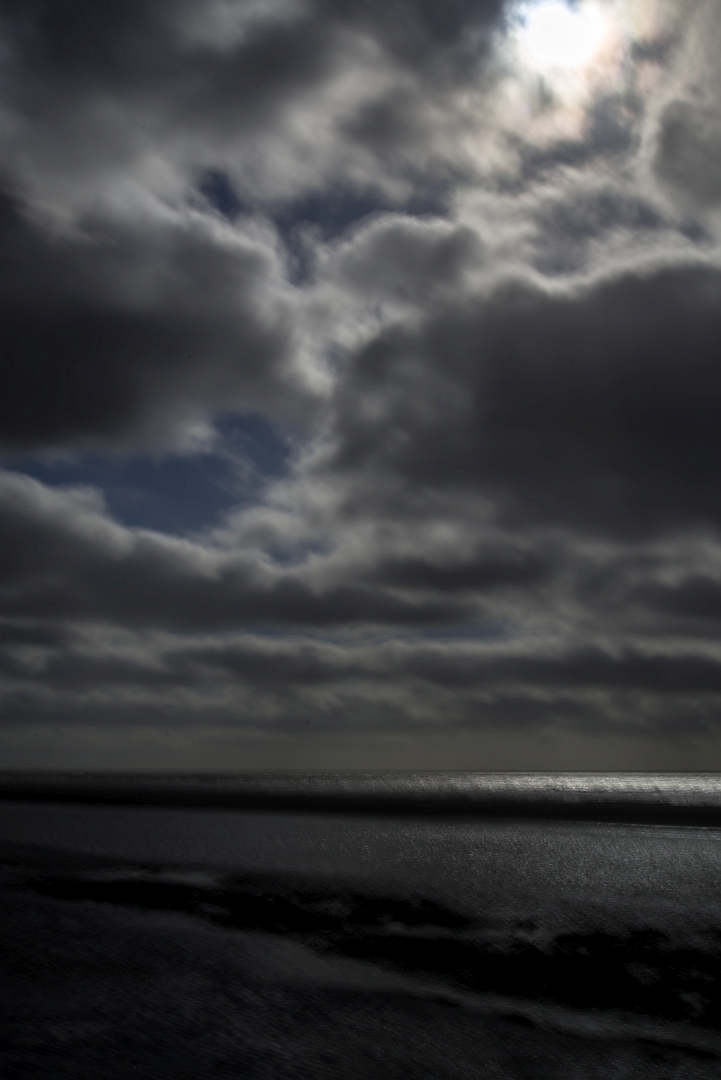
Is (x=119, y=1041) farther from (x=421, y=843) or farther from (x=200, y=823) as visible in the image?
(x=200, y=823)

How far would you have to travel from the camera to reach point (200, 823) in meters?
38.2

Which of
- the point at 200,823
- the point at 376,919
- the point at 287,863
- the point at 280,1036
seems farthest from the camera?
the point at 200,823

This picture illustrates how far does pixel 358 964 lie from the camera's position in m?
12.2

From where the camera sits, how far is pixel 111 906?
53.5 ft

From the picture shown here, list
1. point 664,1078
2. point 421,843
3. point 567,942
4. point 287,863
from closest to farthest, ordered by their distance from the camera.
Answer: point 664,1078, point 567,942, point 287,863, point 421,843

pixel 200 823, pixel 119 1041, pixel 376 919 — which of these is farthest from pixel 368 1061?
pixel 200 823

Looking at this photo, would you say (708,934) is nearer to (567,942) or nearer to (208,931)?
(567,942)

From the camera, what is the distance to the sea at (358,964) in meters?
8.23

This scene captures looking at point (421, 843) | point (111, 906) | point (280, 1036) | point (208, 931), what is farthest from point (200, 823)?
point (280, 1036)

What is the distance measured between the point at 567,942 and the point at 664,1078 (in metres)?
5.97

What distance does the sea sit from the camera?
8.23 metres

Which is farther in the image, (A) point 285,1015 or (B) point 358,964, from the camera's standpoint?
(B) point 358,964

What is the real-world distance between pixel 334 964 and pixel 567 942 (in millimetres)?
4238

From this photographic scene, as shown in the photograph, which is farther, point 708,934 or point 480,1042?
point 708,934
